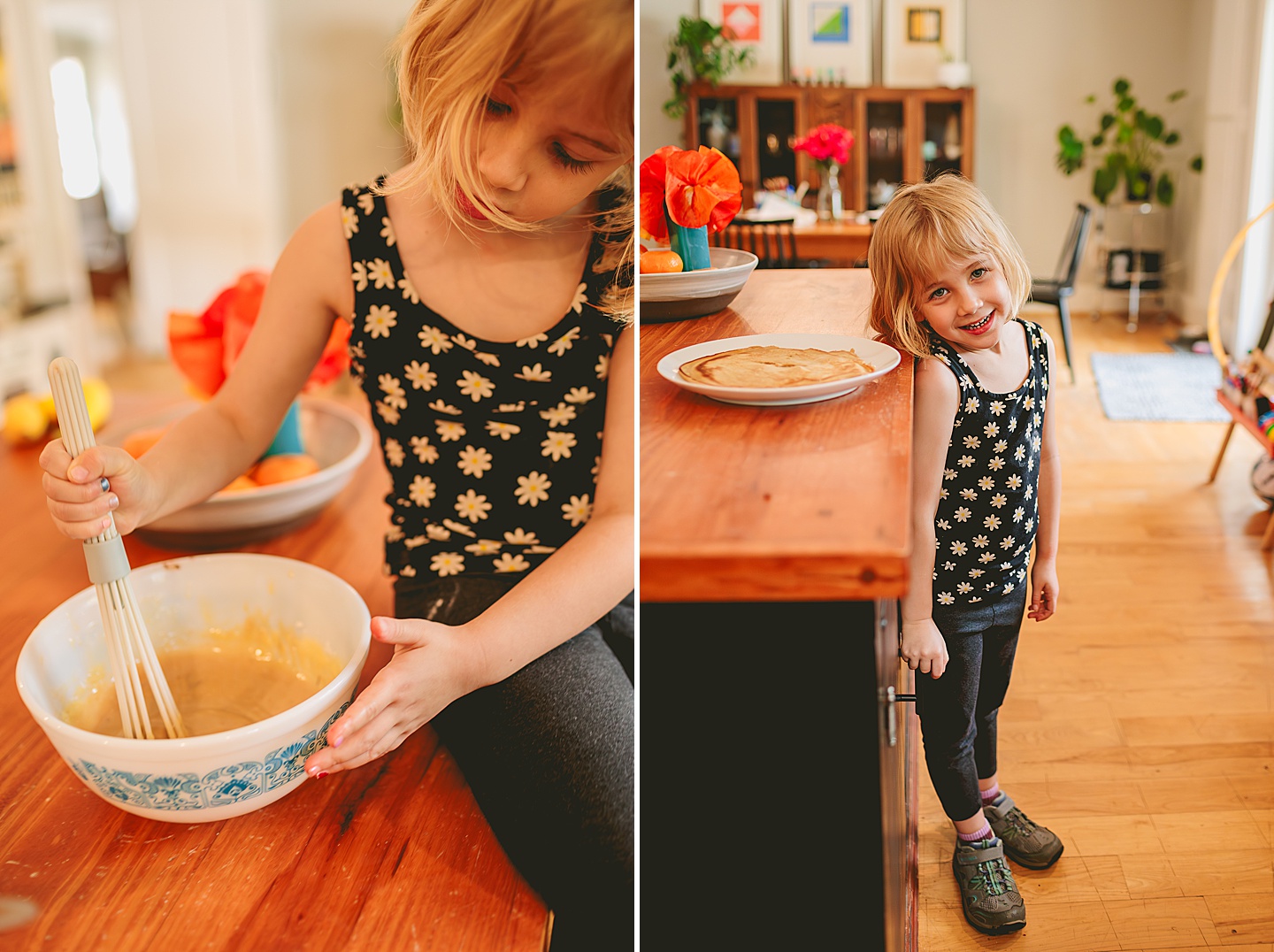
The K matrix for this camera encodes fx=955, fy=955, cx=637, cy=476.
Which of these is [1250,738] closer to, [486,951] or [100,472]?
[486,951]

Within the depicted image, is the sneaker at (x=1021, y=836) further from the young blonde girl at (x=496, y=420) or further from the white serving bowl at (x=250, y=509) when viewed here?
the white serving bowl at (x=250, y=509)

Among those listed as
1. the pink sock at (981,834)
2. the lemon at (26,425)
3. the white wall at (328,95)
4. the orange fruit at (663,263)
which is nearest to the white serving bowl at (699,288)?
the orange fruit at (663,263)

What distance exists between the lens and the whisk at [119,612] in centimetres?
46

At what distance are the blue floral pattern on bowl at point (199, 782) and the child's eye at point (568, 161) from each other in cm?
32

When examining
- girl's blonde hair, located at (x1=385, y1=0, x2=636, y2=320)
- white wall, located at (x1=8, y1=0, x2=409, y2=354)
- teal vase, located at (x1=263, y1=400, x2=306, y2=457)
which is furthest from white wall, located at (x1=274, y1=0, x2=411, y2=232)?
girl's blonde hair, located at (x1=385, y1=0, x2=636, y2=320)

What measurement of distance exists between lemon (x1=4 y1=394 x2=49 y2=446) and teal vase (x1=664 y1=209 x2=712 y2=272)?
0.56 metres

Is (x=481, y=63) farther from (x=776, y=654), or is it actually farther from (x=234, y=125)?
(x=234, y=125)

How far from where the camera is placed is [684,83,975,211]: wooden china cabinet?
1.53ft

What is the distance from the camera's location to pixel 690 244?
481 mm

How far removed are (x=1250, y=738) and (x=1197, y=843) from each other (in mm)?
64

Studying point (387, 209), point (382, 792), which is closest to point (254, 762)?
point (382, 792)

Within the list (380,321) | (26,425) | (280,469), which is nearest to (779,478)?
(380,321)

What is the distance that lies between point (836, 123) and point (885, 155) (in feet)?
0.12

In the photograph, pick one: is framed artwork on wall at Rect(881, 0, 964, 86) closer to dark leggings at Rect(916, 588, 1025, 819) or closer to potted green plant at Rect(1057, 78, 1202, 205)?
potted green plant at Rect(1057, 78, 1202, 205)
